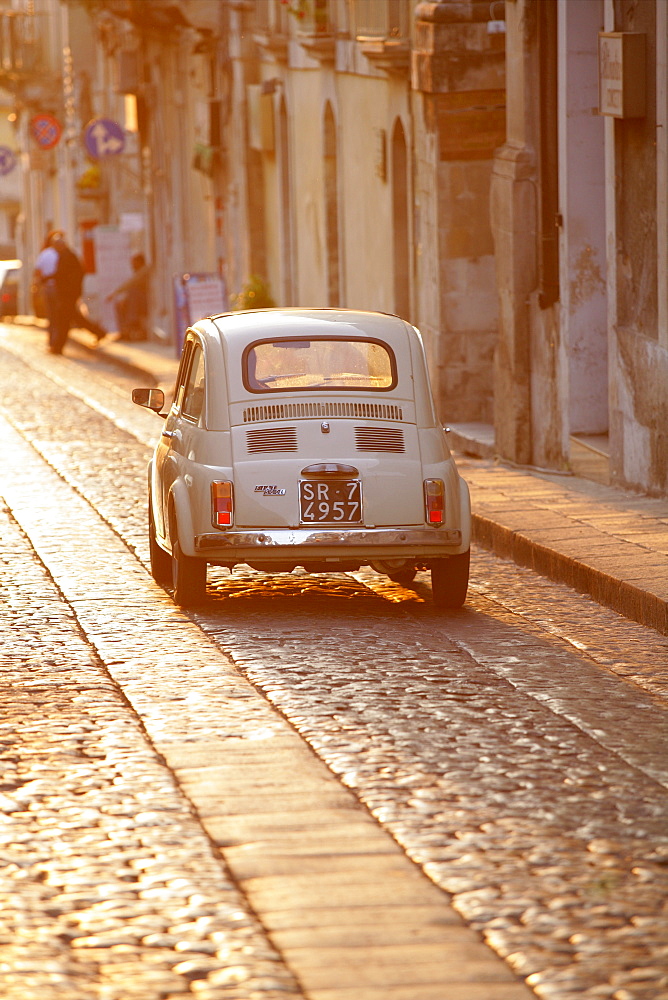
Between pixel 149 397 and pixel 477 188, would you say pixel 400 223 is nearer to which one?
pixel 477 188

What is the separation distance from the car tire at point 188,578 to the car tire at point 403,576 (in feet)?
4.16

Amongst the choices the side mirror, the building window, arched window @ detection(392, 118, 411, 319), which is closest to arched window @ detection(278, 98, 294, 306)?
arched window @ detection(392, 118, 411, 319)

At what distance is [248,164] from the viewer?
30.0 metres

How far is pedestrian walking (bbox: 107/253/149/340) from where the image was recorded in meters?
34.0

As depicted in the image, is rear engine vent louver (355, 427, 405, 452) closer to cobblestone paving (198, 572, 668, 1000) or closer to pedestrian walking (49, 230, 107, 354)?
cobblestone paving (198, 572, 668, 1000)

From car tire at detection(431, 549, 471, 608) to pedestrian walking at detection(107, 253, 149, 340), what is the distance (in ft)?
79.6

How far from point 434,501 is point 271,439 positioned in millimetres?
812

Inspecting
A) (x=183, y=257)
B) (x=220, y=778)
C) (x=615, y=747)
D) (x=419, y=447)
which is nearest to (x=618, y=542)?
(x=419, y=447)

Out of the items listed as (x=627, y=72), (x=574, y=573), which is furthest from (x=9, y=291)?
(x=574, y=573)

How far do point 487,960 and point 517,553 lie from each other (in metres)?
6.77

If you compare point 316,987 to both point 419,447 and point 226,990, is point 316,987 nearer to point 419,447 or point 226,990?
point 226,990

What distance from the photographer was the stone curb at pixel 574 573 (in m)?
9.61

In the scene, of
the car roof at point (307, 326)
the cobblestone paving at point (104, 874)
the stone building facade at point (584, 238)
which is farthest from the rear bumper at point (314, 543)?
the stone building facade at point (584, 238)

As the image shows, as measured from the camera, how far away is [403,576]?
36.1 feet
